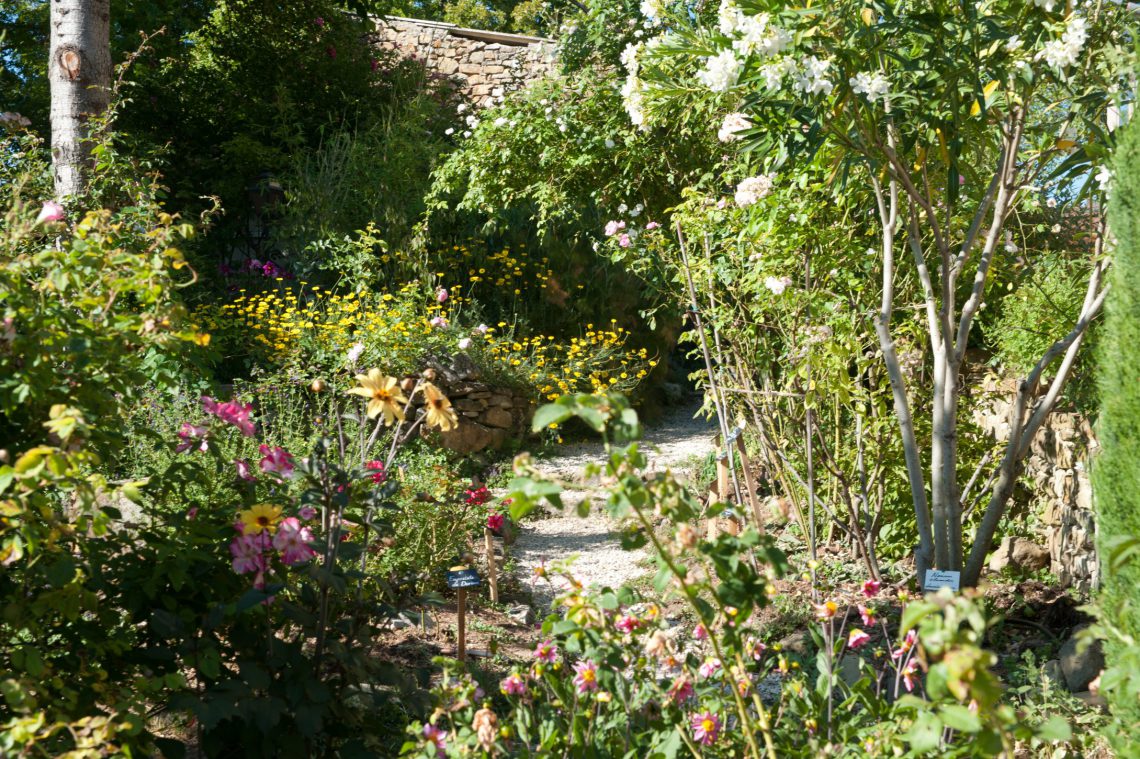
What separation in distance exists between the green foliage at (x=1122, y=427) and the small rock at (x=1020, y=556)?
7.81 ft

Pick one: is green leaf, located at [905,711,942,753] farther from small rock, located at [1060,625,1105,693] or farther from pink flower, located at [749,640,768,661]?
small rock, located at [1060,625,1105,693]

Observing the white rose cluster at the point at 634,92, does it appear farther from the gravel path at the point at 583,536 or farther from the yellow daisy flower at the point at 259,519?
the yellow daisy flower at the point at 259,519

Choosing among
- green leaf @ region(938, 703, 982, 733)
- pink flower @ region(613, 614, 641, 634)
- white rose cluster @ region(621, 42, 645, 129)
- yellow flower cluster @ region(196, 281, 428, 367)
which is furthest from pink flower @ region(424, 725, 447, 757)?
yellow flower cluster @ region(196, 281, 428, 367)

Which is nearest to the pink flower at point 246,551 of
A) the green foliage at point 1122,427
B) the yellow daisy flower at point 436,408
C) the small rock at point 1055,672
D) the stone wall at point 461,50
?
the yellow daisy flower at point 436,408

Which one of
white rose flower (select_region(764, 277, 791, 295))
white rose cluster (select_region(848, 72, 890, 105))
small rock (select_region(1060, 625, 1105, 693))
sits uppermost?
white rose cluster (select_region(848, 72, 890, 105))

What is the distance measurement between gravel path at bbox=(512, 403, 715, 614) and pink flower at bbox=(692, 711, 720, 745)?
1409 mm

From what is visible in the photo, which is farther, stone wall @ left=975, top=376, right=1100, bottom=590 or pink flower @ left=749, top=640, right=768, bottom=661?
stone wall @ left=975, top=376, right=1100, bottom=590

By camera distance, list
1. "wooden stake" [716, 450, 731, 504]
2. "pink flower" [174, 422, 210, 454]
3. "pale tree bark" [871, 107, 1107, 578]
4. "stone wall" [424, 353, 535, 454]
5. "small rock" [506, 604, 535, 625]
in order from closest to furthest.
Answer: "pink flower" [174, 422, 210, 454] < "pale tree bark" [871, 107, 1107, 578] < "small rock" [506, 604, 535, 625] < "wooden stake" [716, 450, 731, 504] < "stone wall" [424, 353, 535, 454]

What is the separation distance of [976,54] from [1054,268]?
190 centimetres

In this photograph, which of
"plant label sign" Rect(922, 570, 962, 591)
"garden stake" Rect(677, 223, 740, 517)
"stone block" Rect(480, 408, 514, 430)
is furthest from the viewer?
"stone block" Rect(480, 408, 514, 430)

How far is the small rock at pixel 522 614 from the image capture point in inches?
171

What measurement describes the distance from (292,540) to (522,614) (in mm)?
2377

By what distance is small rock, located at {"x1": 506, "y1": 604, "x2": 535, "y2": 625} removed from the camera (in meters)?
4.35

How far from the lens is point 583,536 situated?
18.7 ft
